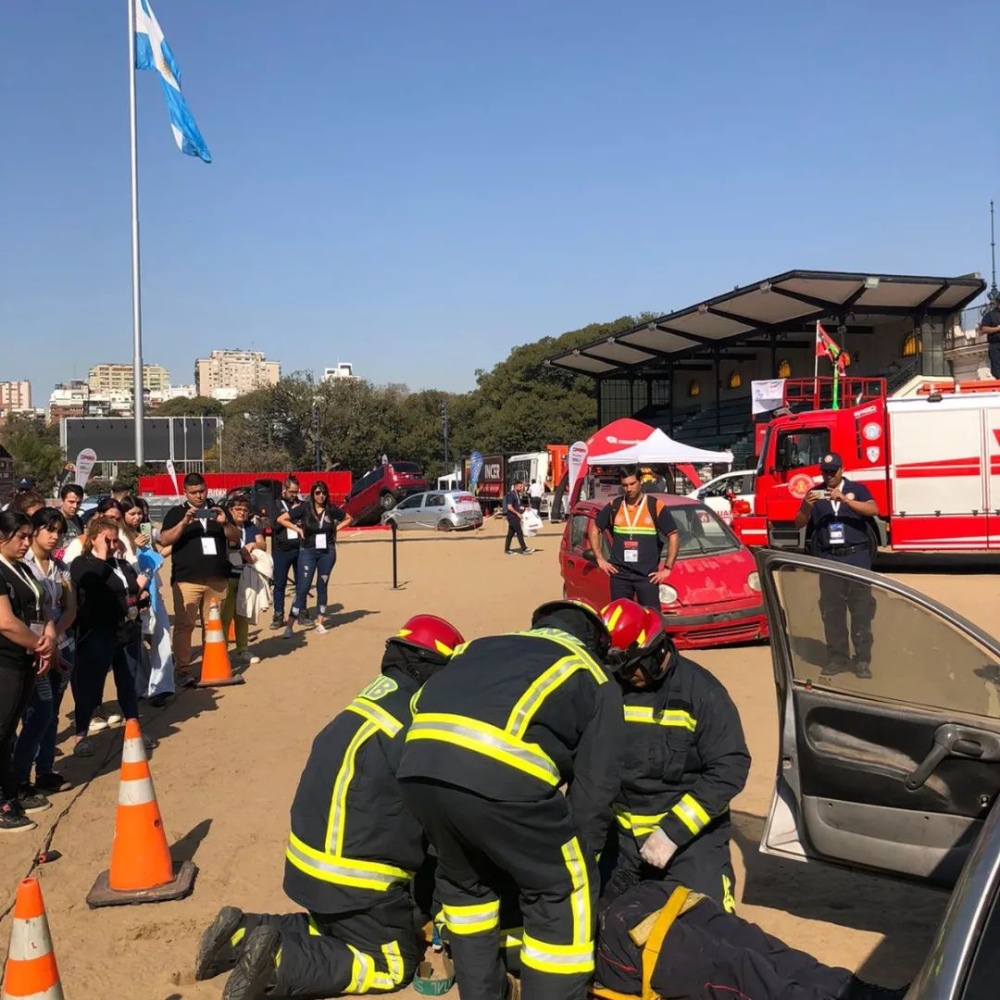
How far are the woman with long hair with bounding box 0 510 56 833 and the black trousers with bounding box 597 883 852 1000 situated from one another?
335cm

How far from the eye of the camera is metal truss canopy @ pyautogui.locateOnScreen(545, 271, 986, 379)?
1231 inches

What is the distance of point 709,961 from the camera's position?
135 inches

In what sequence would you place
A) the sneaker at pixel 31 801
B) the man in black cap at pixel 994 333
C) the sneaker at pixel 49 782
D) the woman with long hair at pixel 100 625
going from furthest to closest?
the man in black cap at pixel 994 333 → the woman with long hair at pixel 100 625 → the sneaker at pixel 49 782 → the sneaker at pixel 31 801

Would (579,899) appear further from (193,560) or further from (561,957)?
(193,560)

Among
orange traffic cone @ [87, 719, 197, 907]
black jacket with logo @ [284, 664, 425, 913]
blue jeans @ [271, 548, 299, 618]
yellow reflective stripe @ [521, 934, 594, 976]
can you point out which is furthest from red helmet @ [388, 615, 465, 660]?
blue jeans @ [271, 548, 299, 618]

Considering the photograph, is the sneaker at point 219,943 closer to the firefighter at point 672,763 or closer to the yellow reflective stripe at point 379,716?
the yellow reflective stripe at point 379,716

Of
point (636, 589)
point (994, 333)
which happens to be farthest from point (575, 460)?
point (636, 589)

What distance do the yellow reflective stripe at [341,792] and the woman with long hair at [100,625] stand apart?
3.76 metres

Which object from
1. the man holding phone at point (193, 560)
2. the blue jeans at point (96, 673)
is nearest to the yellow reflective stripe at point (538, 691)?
the blue jeans at point (96, 673)

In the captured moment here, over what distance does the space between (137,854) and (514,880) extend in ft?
7.32

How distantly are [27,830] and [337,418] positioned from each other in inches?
2264

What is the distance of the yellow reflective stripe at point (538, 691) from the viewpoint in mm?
3068

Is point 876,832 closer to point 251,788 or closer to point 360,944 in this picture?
point 360,944

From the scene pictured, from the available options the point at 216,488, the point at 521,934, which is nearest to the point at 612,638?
the point at 521,934
